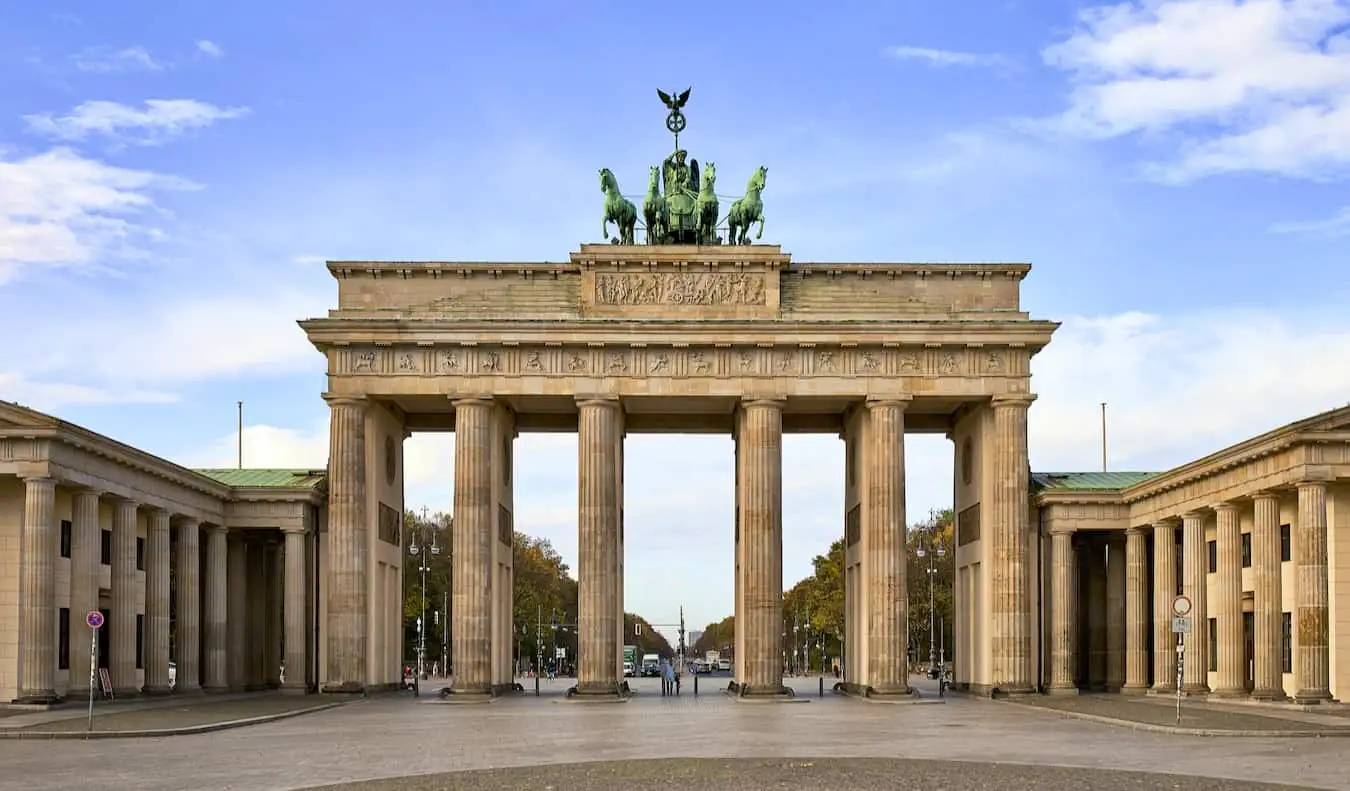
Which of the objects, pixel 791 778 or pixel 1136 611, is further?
pixel 1136 611

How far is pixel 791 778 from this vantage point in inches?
1079

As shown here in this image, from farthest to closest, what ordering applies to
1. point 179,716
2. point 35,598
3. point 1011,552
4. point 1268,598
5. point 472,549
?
point 1011,552
point 472,549
point 1268,598
point 35,598
point 179,716

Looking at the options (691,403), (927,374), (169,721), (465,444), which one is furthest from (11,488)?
(927,374)

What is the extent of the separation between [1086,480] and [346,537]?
30842mm

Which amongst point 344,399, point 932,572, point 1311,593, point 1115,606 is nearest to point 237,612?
point 344,399

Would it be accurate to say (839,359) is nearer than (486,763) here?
No

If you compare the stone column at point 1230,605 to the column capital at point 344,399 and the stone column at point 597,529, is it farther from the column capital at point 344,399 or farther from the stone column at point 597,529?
the column capital at point 344,399

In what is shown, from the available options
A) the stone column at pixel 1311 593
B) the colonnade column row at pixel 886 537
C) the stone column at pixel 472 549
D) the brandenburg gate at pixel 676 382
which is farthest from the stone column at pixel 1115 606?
the stone column at pixel 472 549

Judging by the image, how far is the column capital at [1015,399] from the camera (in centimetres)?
6612

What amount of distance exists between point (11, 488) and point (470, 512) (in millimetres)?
17866

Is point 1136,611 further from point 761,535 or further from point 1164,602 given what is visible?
point 761,535

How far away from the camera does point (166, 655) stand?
63594 mm

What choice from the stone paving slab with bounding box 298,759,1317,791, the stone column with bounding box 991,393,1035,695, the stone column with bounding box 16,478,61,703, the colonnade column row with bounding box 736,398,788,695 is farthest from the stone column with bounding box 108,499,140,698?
the stone paving slab with bounding box 298,759,1317,791

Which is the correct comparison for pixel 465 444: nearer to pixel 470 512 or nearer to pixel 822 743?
pixel 470 512
